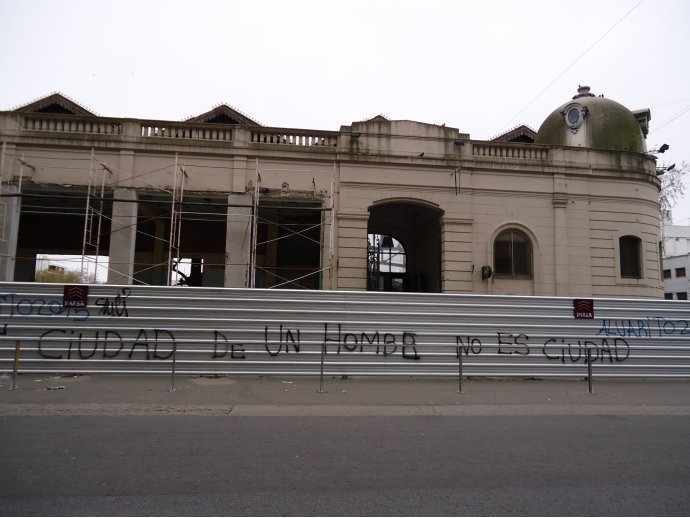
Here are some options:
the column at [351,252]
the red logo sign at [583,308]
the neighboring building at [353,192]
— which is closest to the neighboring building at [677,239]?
the neighboring building at [353,192]

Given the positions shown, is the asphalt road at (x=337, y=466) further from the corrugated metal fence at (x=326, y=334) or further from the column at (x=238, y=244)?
the column at (x=238, y=244)

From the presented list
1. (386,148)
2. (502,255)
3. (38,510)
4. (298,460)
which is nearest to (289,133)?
(386,148)

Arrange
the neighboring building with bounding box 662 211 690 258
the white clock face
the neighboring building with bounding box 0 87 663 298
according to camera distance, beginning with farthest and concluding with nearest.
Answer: the neighboring building with bounding box 662 211 690 258 → the white clock face → the neighboring building with bounding box 0 87 663 298

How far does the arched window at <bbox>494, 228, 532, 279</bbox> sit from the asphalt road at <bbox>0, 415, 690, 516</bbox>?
10281 millimetres

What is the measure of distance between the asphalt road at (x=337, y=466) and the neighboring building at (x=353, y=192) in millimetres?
8688

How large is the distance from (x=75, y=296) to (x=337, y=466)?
8.75 metres

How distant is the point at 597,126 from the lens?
1961 centimetres

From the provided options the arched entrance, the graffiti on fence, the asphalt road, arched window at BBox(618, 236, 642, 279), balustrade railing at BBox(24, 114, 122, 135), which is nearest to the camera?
the asphalt road

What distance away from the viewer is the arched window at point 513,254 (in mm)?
17172

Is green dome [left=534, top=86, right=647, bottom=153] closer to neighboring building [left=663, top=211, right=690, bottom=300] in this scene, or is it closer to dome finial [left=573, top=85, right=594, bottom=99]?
dome finial [left=573, top=85, right=594, bottom=99]

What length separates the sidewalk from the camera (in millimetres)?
7801

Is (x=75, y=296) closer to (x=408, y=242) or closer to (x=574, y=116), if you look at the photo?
(x=408, y=242)

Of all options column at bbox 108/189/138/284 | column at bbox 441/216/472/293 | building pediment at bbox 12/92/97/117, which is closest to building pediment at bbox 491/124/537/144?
column at bbox 441/216/472/293

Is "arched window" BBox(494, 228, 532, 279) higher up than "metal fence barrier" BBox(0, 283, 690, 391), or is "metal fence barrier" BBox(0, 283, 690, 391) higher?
"arched window" BBox(494, 228, 532, 279)
